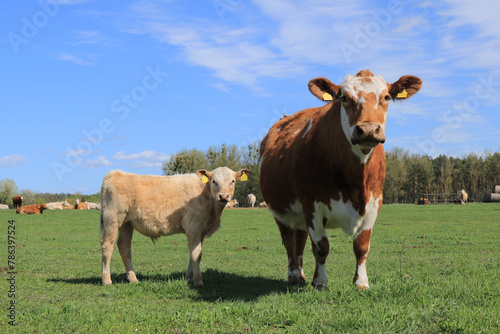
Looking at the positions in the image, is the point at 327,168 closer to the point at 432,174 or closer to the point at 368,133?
the point at 368,133

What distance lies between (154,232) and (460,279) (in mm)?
5552

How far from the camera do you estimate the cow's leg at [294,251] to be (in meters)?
7.86

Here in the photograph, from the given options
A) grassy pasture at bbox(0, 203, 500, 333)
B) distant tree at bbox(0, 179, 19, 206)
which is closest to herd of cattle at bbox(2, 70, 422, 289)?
grassy pasture at bbox(0, 203, 500, 333)

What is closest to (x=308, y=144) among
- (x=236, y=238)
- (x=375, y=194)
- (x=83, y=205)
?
(x=375, y=194)

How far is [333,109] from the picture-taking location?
644 centimetres

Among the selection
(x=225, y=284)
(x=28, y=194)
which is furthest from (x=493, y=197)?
(x=28, y=194)

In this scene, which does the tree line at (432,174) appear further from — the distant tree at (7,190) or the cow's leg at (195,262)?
the cow's leg at (195,262)

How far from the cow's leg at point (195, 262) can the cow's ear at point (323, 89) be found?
376 centimetres

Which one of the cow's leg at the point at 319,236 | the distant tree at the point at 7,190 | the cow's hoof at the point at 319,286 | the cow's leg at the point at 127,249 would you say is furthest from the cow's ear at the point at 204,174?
the distant tree at the point at 7,190

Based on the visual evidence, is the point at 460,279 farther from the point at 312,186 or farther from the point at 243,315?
the point at 243,315

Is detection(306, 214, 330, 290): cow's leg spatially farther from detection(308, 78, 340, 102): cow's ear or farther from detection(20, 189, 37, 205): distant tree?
detection(20, 189, 37, 205): distant tree

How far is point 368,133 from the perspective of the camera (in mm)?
5172

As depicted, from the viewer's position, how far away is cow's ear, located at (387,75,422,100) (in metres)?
6.14

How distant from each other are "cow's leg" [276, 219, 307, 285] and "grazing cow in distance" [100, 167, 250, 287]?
1322 millimetres
